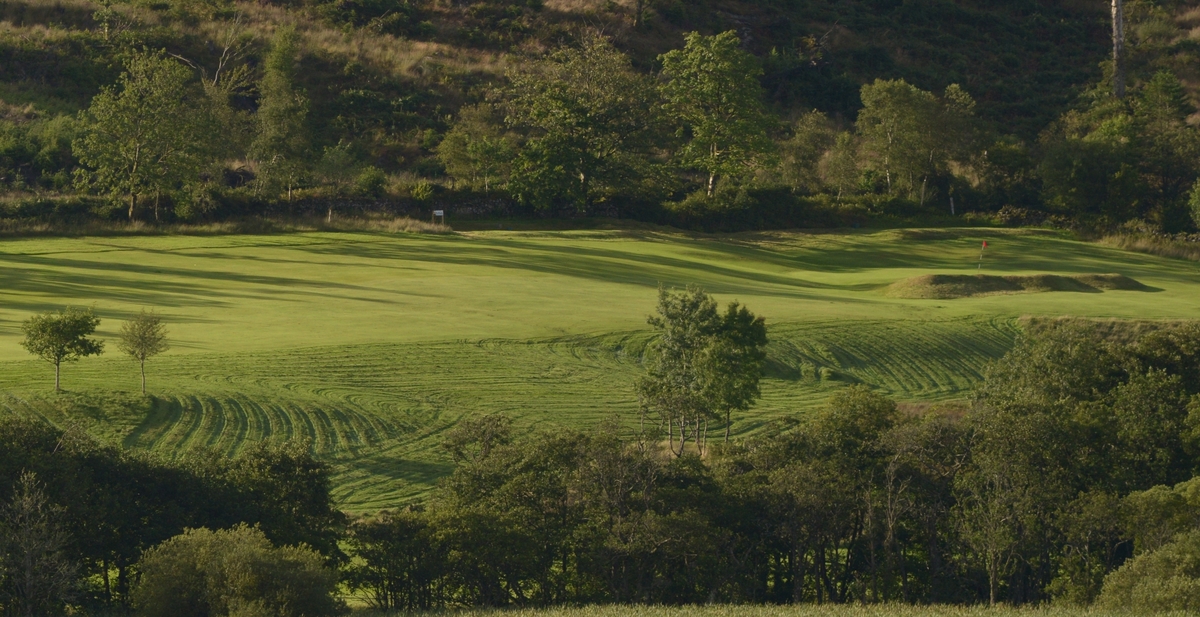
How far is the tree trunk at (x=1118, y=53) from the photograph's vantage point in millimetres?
106688

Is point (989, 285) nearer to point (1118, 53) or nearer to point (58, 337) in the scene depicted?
point (58, 337)

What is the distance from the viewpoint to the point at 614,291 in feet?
178

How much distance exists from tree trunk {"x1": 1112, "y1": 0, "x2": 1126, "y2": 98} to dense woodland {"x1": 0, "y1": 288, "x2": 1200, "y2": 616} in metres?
79.4

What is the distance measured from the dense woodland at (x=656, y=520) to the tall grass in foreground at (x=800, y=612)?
49.9 inches

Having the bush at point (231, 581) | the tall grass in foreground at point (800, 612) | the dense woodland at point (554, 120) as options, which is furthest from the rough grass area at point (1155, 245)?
the bush at point (231, 581)

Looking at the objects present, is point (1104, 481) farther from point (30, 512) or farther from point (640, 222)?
point (640, 222)

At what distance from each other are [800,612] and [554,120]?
199ft

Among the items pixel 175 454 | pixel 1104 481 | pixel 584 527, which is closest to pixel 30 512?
pixel 175 454

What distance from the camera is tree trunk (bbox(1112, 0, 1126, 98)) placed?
107 m

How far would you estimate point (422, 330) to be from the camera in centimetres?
4431

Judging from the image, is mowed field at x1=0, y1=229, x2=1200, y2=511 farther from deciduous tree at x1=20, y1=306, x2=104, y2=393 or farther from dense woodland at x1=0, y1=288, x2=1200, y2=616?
dense woodland at x1=0, y1=288, x2=1200, y2=616

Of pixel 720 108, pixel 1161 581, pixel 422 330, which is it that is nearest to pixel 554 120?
pixel 720 108

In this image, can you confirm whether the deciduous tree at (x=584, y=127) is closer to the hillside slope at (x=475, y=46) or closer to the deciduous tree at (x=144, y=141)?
the hillside slope at (x=475, y=46)

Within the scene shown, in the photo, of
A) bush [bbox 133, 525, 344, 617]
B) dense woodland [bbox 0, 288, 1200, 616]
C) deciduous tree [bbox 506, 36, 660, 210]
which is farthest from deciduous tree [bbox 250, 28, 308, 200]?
bush [bbox 133, 525, 344, 617]
